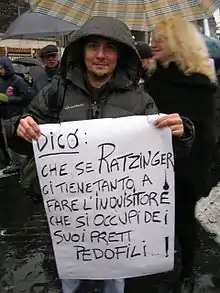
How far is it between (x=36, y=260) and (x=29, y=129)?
210 centimetres

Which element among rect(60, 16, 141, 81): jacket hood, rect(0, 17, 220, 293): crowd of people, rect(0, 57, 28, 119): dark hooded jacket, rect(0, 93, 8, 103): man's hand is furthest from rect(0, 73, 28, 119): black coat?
rect(60, 16, 141, 81): jacket hood

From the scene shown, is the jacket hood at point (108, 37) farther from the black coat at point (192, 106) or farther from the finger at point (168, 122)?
the black coat at point (192, 106)

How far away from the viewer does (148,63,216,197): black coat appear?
346 centimetres

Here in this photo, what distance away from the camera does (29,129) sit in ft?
8.56

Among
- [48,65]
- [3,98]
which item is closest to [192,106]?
[48,65]

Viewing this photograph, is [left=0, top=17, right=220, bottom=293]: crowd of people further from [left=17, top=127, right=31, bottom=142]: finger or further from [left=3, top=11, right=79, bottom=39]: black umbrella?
[left=3, top=11, right=79, bottom=39]: black umbrella

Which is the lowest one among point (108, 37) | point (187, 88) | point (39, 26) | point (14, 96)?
point (14, 96)

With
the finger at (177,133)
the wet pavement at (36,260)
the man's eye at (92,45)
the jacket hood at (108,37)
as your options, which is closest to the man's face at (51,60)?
the wet pavement at (36,260)

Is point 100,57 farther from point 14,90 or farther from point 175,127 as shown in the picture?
point 14,90

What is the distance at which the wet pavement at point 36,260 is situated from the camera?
388 centimetres

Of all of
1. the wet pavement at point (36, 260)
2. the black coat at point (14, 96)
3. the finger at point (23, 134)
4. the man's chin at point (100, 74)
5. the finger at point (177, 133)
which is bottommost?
the wet pavement at point (36, 260)

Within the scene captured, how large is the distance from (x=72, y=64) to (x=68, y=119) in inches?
13.2

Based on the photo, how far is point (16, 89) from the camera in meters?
8.59

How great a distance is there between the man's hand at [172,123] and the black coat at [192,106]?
0.84m
